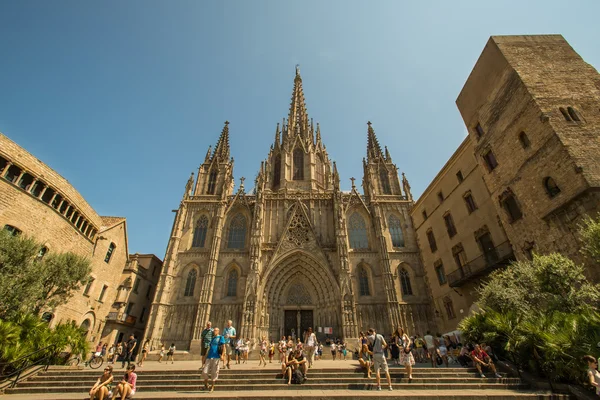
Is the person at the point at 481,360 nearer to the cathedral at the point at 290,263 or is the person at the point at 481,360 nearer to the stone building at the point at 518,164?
the stone building at the point at 518,164

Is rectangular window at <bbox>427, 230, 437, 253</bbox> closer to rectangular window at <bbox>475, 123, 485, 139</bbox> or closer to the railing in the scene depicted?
rectangular window at <bbox>475, 123, 485, 139</bbox>

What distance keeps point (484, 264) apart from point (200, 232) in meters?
22.7

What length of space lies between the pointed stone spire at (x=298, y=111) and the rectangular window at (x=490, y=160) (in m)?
23.6

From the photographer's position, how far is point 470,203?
56.7 ft

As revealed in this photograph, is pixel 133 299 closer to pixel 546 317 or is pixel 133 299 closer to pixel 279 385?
pixel 279 385

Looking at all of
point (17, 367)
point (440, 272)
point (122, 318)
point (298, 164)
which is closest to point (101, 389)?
point (17, 367)

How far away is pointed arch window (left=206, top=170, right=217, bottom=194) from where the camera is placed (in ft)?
95.5

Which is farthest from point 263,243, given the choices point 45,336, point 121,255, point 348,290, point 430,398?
point 430,398

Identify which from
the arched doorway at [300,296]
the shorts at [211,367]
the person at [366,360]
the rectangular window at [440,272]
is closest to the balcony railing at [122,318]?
the arched doorway at [300,296]

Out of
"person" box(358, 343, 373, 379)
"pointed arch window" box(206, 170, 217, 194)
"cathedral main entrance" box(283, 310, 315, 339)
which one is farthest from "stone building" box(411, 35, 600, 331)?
"pointed arch window" box(206, 170, 217, 194)

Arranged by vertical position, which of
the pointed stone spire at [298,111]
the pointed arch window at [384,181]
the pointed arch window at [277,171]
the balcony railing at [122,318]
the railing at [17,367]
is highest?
the pointed stone spire at [298,111]

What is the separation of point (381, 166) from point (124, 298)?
1118 inches

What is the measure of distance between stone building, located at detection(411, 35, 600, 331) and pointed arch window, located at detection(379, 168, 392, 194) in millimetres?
8808

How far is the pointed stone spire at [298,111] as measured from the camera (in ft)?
119
